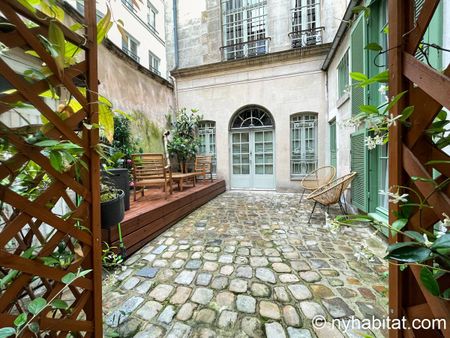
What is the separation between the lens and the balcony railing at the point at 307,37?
566cm

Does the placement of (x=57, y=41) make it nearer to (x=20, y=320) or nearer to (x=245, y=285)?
(x=20, y=320)

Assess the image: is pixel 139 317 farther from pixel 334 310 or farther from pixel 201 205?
pixel 201 205


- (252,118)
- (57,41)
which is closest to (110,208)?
(57,41)

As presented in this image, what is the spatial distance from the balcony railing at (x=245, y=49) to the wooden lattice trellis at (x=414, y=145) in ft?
20.7

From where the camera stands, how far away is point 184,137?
650 centimetres

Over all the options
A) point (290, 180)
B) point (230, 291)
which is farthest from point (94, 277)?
point (290, 180)

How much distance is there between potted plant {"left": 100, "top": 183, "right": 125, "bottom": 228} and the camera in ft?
6.15

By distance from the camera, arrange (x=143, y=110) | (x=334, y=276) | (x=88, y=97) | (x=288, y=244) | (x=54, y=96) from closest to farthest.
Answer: (x=54, y=96)
(x=88, y=97)
(x=334, y=276)
(x=288, y=244)
(x=143, y=110)

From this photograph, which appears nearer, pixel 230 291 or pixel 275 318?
pixel 275 318

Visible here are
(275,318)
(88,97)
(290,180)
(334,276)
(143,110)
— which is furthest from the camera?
(290,180)

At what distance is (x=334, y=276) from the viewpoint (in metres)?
1.87

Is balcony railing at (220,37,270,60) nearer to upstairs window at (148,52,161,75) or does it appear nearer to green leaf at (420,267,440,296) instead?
upstairs window at (148,52,161,75)

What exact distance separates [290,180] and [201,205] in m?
2.80

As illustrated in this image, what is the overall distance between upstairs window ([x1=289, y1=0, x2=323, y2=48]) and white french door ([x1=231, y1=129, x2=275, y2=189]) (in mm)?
2668
